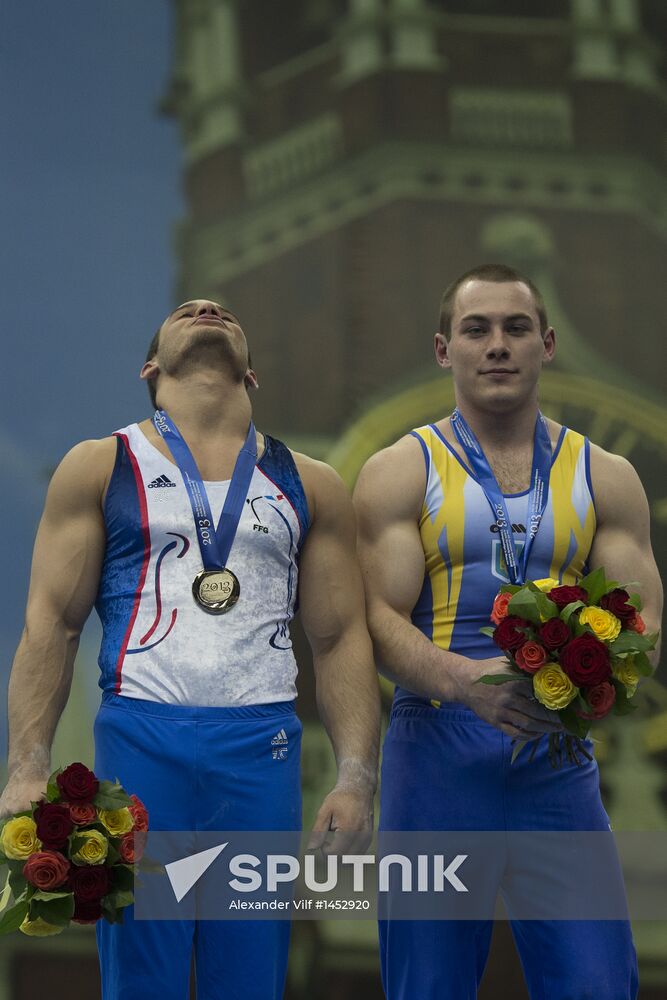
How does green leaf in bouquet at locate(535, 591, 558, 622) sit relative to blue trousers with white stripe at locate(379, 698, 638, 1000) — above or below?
above

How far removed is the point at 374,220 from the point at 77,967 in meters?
3.69

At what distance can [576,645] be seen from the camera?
326 centimetres

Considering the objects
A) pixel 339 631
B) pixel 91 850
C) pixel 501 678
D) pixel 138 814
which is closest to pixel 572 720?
pixel 501 678

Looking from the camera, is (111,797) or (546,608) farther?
(546,608)

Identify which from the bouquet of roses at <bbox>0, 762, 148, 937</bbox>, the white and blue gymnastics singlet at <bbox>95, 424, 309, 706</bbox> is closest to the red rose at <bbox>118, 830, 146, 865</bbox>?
the bouquet of roses at <bbox>0, 762, 148, 937</bbox>

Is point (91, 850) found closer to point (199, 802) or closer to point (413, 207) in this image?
point (199, 802)

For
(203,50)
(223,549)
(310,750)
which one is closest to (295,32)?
(203,50)

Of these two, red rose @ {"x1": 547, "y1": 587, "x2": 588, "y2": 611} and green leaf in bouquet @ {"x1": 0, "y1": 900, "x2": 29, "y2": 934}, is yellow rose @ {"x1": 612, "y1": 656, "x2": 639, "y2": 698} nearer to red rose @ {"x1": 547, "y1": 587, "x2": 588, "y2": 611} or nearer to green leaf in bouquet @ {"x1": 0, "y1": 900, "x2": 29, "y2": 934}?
red rose @ {"x1": 547, "y1": 587, "x2": 588, "y2": 611}

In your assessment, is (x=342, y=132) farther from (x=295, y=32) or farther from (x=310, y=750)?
(x=310, y=750)

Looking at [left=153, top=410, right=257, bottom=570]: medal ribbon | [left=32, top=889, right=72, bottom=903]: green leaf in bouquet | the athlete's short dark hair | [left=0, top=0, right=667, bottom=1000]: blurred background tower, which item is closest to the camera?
[left=32, top=889, right=72, bottom=903]: green leaf in bouquet

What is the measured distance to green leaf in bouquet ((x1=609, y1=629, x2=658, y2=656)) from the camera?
10.8ft

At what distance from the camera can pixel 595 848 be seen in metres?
3.53

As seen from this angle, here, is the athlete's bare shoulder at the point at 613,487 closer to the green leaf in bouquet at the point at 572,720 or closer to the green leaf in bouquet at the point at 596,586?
the green leaf in bouquet at the point at 596,586

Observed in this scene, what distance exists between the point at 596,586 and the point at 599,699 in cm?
28
